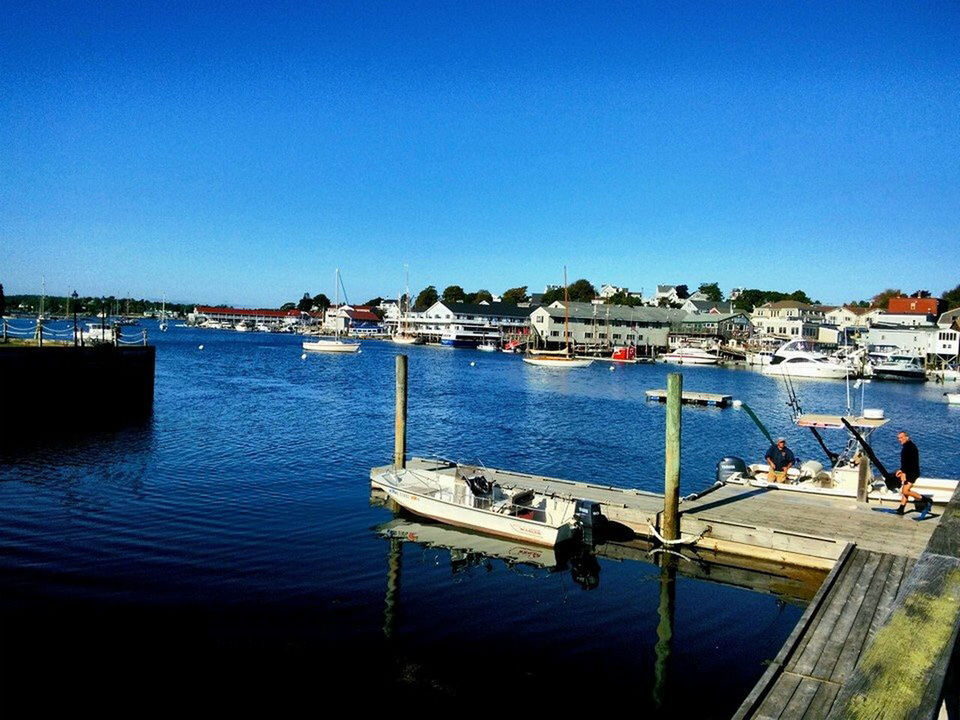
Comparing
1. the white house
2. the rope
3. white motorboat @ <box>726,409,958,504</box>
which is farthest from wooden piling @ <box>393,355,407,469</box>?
the white house

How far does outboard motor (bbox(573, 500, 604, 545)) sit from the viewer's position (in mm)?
20250

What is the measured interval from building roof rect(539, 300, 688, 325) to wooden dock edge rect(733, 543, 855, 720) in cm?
12190

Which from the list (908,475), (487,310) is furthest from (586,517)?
(487,310)

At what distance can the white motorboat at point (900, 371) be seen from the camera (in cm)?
9288

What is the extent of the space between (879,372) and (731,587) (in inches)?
3573

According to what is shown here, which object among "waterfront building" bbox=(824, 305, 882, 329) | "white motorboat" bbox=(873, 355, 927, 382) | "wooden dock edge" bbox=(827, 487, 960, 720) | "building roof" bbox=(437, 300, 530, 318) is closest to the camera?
"wooden dock edge" bbox=(827, 487, 960, 720)

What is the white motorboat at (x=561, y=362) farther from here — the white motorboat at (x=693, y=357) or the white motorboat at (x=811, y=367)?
the white motorboat at (x=811, y=367)

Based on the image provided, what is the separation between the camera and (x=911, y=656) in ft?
7.23

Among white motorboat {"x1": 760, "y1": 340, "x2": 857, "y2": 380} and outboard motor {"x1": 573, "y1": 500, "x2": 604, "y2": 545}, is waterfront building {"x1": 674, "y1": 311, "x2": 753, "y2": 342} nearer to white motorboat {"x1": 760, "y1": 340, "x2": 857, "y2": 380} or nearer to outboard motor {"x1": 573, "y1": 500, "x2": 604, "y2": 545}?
white motorboat {"x1": 760, "y1": 340, "x2": 857, "y2": 380}

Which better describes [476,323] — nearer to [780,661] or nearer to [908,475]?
[908,475]

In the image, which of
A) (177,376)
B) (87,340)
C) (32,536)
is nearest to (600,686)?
(32,536)

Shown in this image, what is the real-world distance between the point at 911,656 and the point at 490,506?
754 inches

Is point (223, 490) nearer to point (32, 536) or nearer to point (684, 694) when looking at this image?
point (32, 536)

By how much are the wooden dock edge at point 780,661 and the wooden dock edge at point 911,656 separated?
25.4 feet
